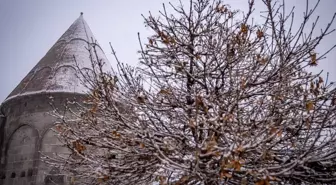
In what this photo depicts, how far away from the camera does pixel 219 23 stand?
5.78 metres

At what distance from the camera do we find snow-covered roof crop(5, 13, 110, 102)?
10.1 meters

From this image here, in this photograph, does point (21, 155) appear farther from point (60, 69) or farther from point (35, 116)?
point (60, 69)

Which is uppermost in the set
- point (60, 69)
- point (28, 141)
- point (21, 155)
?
point (60, 69)

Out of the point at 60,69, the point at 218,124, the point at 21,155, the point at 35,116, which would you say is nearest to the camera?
the point at 218,124

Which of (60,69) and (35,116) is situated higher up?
(60,69)

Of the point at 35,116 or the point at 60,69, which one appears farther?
the point at 60,69

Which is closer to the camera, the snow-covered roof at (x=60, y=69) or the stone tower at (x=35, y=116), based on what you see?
the stone tower at (x=35, y=116)

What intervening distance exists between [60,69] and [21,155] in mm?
2962

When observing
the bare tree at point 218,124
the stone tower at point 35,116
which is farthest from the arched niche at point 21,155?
the bare tree at point 218,124

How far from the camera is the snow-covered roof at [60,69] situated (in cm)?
1010

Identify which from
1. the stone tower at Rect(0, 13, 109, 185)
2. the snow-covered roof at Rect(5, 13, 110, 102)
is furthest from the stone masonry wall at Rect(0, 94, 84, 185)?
the snow-covered roof at Rect(5, 13, 110, 102)

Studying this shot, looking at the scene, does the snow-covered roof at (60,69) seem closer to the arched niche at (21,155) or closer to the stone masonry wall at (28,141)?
the stone masonry wall at (28,141)

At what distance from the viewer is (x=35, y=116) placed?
9812 millimetres

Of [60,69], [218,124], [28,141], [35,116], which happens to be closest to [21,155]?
[28,141]
